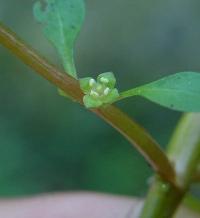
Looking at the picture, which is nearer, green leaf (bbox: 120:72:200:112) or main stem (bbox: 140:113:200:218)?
green leaf (bbox: 120:72:200:112)

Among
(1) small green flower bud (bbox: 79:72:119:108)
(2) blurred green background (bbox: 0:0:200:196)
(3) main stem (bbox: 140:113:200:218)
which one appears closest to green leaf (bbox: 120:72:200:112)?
(1) small green flower bud (bbox: 79:72:119:108)

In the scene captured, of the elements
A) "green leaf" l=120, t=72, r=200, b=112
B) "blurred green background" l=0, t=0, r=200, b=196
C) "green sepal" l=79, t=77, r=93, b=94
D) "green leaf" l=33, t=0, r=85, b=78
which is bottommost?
"green leaf" l=120, t=72, r=200, b=112

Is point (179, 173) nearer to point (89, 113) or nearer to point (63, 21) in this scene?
point (63, 21)

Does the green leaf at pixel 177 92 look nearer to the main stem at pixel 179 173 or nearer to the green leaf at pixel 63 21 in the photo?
the green leaf at pixel 63 21

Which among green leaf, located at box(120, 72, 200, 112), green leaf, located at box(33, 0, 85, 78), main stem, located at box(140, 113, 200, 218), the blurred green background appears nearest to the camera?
green leaf, located at box(120, 72, 200, 112)

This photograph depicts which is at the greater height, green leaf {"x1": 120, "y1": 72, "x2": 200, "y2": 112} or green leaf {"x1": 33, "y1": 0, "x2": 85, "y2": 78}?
green leaf {"x1": 33, "y1": 0, "x2": 85, "y2": 78}

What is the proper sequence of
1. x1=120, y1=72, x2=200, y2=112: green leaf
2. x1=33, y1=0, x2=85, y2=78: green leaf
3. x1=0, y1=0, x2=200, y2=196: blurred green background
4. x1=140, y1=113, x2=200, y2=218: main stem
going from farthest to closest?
x1=0, y1=0, x2=200, y2=196: blurred green background, x1=140, y1=113, x2=200, y2=218: main stem, x1=33, y1=0, x2=85, y2=78: green leaf, x1=120, y1=72, x2=200, y2=112: green leaf

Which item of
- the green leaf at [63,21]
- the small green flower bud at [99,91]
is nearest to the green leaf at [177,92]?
the small green flower bud at [99,91]

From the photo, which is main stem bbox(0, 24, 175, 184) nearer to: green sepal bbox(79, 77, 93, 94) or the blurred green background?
green sepal bbox(79, 77, 93, 94)
